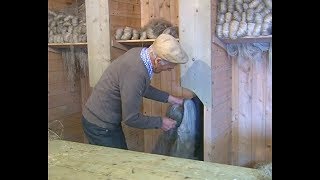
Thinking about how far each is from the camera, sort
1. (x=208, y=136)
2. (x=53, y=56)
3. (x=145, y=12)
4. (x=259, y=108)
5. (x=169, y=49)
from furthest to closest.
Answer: (x=53, y=56) < (x=145, y=12) < (x=259, y=108) < (x=208, y=136) < (x=169, y=49)

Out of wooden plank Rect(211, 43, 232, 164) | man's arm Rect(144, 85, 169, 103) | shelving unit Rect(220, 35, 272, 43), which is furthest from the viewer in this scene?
man's arm Rect(144, 85, 169, 103)

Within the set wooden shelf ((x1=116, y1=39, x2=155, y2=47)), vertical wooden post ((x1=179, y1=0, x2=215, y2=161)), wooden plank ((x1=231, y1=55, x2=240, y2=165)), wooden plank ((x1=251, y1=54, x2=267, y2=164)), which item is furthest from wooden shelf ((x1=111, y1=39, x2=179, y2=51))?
wooden plank ((x1=251, y1=54, x2=267, y2=164))

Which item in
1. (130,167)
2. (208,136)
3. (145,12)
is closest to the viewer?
(130,167)

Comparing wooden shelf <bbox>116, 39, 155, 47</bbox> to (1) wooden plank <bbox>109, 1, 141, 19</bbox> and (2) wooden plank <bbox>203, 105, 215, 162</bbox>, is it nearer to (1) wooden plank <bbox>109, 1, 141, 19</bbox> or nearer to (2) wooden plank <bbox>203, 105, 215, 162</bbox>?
(1) wooden plank <bbox>109, 1, 141, 19</bbox>

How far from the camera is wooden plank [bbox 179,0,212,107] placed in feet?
5.03

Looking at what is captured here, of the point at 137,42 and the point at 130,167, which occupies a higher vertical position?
Answer: the point at 137,42

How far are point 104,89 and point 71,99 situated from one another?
15.8 inches

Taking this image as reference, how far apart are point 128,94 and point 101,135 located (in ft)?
1.09

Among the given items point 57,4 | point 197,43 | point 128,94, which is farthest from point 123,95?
point 57,4

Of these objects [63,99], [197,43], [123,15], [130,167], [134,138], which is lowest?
[134,138]

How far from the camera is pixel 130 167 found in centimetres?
109

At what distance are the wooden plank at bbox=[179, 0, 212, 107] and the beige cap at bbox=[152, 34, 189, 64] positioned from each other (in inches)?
2.7

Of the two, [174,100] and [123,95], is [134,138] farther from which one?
[123,95]
